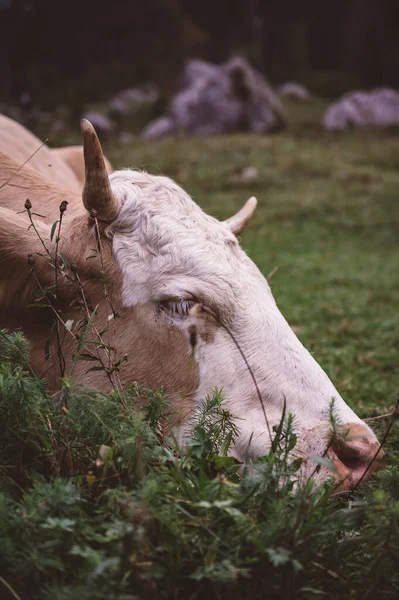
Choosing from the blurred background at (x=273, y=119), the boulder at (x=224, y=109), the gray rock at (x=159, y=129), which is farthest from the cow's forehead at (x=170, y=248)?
the boulder at (x=224, y=109)

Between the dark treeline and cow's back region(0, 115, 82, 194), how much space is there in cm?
420

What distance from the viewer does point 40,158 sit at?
4297 millimetres

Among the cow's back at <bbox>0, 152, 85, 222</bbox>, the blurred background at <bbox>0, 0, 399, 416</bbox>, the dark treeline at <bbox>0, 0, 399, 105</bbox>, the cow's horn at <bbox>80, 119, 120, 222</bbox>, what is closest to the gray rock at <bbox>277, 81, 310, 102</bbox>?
the blurred background at <bbox>0, 0, 399, 416</bbox>

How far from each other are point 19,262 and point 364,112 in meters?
20.4

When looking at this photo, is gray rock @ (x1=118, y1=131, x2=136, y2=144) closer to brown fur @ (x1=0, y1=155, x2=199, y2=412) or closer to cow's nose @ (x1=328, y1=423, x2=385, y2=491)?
brown fur @ (x1=0, y1=155, x2=199, y2=412)

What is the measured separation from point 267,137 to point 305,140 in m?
1.15

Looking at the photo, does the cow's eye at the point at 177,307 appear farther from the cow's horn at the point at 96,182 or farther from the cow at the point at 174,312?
the cow's horn at the point at 96,182

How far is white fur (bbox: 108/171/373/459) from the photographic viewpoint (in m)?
2.41

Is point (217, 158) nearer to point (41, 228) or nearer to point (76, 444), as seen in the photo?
point (41, 228)

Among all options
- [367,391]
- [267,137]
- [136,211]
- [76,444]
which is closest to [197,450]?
[76,444]

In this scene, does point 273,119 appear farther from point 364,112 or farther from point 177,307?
point 177,307

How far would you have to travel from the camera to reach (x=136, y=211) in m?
2.76

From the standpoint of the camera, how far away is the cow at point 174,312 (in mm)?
2412

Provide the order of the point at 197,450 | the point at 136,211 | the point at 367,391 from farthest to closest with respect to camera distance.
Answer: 1. the point at 367,391
2. the point at 136,211
3. the point at 197,450
